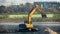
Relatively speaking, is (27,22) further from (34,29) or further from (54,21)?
(54,21)

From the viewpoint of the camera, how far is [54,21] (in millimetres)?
2432

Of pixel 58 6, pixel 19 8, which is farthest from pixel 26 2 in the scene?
pixel 58 6

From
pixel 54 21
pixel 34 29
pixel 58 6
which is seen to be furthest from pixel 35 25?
pixel 58 6

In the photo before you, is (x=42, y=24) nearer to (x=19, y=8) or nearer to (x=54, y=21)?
(x=54, y=21)

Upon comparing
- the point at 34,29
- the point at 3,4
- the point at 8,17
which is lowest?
the point at 34,29

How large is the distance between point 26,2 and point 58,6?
1.52 ft

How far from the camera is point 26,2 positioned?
2445 mm

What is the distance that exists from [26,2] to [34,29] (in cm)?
40

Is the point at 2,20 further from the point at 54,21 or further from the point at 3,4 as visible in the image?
the point at 54,21

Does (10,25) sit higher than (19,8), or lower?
lower

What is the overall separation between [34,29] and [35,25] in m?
0.06

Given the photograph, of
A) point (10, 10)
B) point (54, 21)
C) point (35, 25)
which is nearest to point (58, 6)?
point (54, 21)

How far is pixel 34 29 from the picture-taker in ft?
7.99

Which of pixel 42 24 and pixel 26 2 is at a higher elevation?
pixel 26 2
